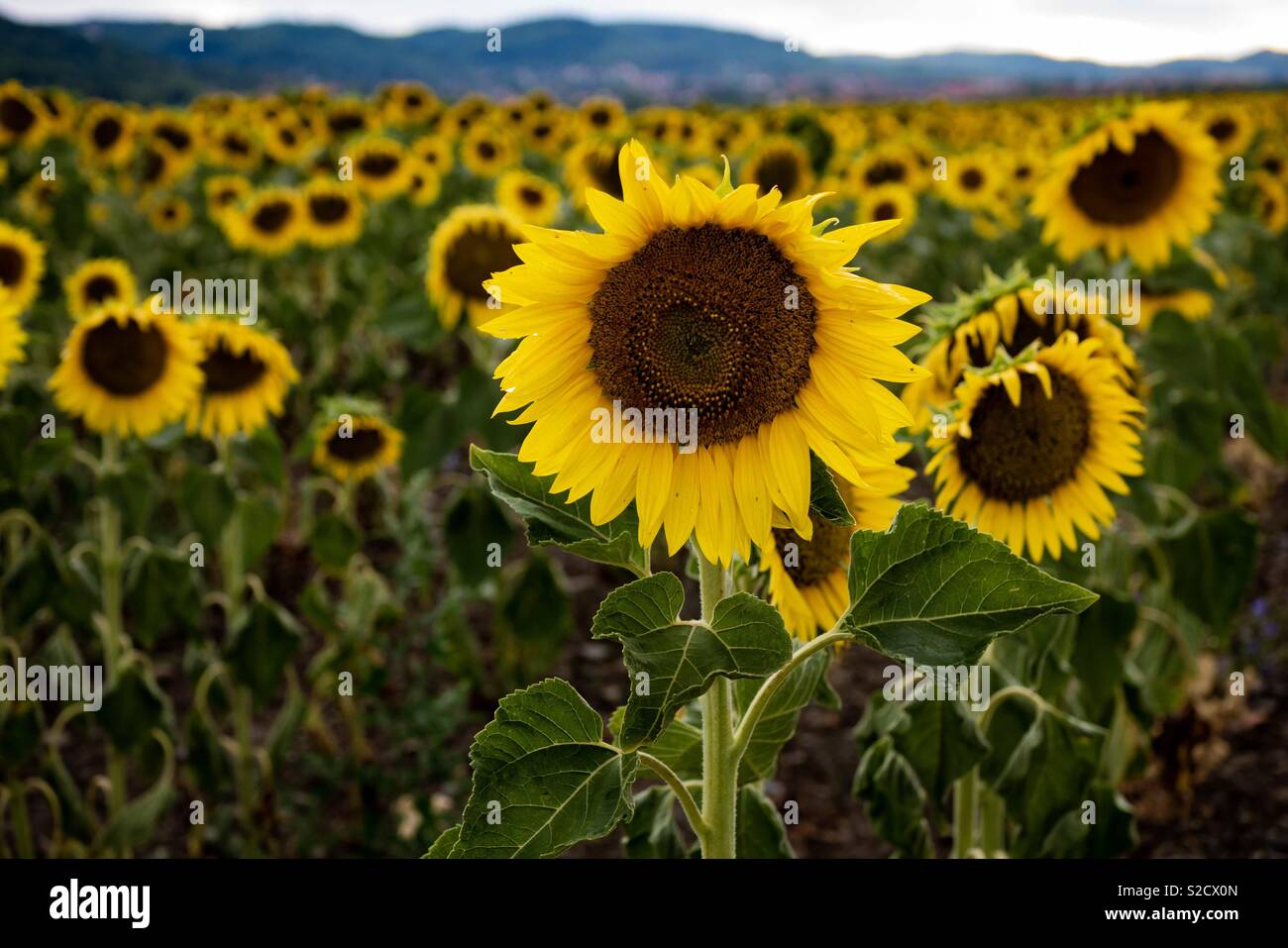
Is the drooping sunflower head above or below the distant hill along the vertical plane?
below

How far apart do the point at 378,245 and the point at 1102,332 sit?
A: 6179 mm

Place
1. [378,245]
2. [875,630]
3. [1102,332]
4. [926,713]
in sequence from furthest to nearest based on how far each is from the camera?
[378,245] < [1102,332] < [926,713] < [875,630]

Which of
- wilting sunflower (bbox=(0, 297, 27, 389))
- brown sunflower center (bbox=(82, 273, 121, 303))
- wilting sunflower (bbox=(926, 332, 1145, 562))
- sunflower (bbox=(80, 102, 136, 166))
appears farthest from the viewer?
sunflower (bbox=(80, 102, 136, 166))

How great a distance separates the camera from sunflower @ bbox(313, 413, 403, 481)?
4539 millimetres

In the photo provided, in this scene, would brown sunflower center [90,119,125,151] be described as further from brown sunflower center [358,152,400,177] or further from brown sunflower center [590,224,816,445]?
brown sunflower center [590,224,816,445]

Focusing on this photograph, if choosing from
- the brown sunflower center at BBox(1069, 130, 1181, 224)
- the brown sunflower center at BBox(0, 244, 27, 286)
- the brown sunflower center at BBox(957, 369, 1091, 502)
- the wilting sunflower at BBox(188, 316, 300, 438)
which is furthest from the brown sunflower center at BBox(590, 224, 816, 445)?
the brown sunflower center at BBox(0, 244, 27, 286)

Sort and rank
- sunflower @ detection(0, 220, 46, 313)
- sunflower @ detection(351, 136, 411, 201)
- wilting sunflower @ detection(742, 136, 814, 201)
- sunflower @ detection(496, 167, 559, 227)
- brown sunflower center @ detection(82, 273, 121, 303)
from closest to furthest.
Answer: sunflower @ detection(0, 220, 46, 313), brown sunflower center @ detection(82, 273, 121, 303), sunflower @ detection(496, 167, 559, 227), wilting sunflower @ detection(742, 136, 814, 201), sunflower @ detection(351, 136, 411, 201)

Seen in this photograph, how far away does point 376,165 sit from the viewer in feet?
28.4

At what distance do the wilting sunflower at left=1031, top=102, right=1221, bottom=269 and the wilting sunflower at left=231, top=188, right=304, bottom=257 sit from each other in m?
4.84

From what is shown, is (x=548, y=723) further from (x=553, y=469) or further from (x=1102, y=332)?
(x=1102, y=332)
